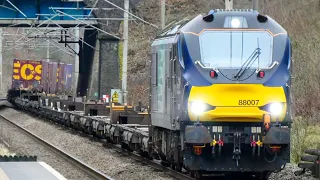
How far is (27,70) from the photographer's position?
60.8 meters

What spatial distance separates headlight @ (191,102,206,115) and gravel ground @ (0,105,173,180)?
2.77 metres

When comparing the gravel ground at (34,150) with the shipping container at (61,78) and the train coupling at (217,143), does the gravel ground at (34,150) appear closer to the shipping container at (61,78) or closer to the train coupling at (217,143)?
the train coupling at (217,143)

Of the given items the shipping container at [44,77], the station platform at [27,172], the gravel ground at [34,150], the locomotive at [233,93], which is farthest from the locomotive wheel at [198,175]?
the shipping container at [44,77]

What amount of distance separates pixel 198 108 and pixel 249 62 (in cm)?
120

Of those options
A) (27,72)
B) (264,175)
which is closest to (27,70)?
(27,72)

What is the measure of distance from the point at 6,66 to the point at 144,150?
97.5m

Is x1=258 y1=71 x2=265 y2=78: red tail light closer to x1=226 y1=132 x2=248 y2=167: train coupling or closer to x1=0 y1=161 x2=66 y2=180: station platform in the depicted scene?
x1=226 y1=132 x2=248 y2=167: train coupling

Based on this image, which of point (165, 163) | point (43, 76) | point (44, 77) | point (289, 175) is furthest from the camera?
point (43, 76)

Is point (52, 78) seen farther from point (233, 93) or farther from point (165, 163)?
point (233, 93)

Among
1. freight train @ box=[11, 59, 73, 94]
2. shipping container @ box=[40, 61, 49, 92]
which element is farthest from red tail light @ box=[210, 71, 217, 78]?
shipping container @ box=[40, 61, 49, 92]

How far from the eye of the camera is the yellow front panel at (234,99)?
1412cm

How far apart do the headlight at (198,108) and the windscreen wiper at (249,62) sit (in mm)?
760

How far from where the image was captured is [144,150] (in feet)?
64.7

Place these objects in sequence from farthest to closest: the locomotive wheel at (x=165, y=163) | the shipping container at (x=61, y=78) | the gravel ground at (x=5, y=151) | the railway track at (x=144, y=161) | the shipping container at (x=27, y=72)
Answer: the shipping container at (x=27, y=72) → the shipping container at (x=61, y=78) → the gravel ground at (x=5, y=151) → the locomotive wheel at (x=165, y=163) → the railway track at (x=144, y=161)
